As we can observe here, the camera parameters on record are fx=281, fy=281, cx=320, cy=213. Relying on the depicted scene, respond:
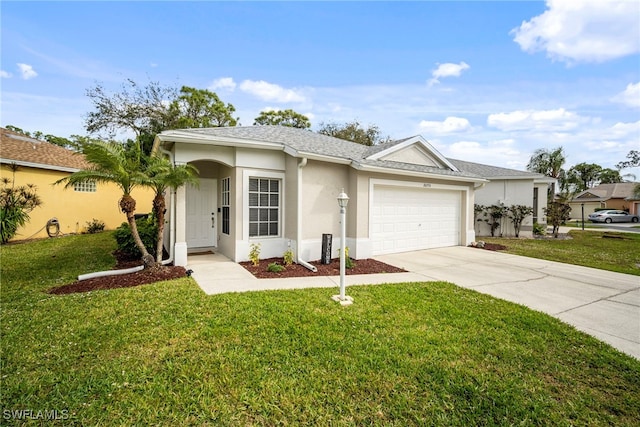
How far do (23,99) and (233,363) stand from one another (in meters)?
17.0

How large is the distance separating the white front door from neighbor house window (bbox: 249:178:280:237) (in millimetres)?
2366

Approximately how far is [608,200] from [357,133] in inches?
1445

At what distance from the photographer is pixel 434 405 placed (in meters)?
2.55

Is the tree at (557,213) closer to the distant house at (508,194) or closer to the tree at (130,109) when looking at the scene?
the distant house at (508,194)

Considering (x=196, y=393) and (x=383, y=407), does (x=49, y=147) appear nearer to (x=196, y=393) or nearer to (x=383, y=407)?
(x=196, y=393)

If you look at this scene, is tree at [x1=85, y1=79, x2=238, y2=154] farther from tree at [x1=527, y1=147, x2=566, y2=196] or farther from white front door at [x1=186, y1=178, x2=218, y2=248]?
tree at [x1=527, y1=147, x2=566, y2=196]

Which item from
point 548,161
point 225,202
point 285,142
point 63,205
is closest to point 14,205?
point 63,205

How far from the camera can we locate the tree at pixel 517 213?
15637 mm

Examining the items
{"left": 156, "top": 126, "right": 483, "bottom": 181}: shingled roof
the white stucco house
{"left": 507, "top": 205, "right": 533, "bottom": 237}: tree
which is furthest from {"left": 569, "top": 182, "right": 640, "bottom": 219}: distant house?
{"left": 156, "top": 126, "right": 483, "bottom": 181}: shingled roof

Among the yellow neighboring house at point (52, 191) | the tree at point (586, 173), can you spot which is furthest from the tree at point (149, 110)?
the tree at point (586, 173)

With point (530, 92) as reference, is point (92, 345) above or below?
below

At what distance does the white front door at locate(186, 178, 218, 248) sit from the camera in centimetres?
947

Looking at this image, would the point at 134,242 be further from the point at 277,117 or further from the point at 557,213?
the point at 277,117

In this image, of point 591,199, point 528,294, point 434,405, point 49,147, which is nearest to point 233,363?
point 434,405
